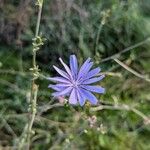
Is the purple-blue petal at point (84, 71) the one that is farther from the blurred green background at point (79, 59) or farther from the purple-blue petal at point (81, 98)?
the blurred green background at point (79, 59)

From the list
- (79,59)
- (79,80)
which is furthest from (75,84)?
(79,59)

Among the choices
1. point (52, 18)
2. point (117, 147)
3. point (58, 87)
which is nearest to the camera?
point (58, 87)

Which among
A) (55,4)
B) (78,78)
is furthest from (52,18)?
(78,78)

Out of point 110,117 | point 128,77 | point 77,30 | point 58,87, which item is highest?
point 77,30

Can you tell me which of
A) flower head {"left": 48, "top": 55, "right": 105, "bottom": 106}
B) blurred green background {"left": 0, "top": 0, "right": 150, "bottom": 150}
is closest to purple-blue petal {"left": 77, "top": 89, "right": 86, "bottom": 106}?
flower head {"left": 48, "top": 55, "right": 105, "bottom": 106}

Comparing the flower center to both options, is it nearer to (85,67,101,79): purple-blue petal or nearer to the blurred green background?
(85,67,101,79): purple-blue petal

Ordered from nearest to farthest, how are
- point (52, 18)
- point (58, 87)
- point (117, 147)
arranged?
point (58, 87) < point (117, 147) < point (52, 18)

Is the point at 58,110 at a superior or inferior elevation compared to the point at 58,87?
superior

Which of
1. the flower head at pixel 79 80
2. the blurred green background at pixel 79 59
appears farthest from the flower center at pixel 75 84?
the blurred green background at pixel 79 59

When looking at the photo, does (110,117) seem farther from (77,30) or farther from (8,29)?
(8,29)
